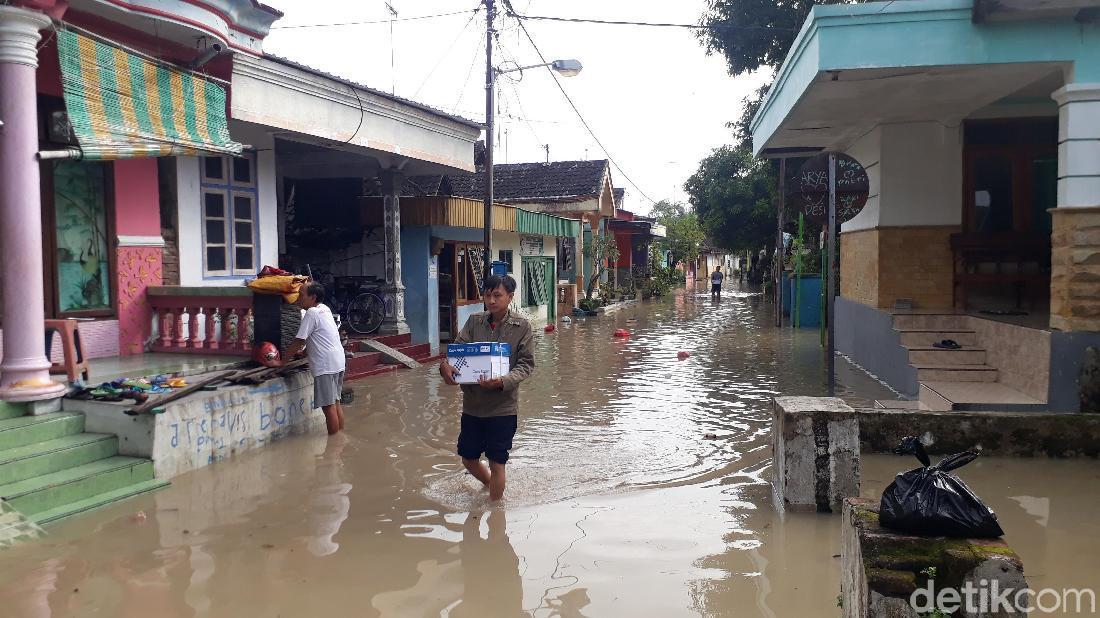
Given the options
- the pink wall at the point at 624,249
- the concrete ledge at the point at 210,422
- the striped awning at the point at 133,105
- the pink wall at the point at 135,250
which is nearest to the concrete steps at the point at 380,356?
the pink wall at the point at 135,250

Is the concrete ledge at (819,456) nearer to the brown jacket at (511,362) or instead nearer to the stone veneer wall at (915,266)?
the brown jacket at (511,362)

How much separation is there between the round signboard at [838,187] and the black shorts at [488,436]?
4077 millimetres

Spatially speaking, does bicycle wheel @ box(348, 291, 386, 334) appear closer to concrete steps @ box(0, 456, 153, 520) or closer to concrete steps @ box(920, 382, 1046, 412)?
concrete steps @ box(0, 456, 153, 520)

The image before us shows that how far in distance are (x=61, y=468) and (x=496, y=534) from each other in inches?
132

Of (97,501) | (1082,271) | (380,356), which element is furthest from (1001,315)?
(97,501)

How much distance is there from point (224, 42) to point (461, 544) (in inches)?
238

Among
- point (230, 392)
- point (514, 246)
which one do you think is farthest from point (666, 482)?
point (514, 246)

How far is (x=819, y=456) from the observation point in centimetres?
543

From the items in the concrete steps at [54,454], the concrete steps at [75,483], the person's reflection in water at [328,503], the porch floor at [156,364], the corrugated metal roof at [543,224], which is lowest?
the person's reflection in water at [328,503]

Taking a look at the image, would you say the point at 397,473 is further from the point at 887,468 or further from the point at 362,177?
the point at 362,177

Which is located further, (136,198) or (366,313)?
(366,313)

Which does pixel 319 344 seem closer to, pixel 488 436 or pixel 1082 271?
pixel 488 436

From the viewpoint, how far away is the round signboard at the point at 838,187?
7.94 m

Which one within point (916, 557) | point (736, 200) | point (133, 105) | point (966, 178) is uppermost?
point (736, 200)
